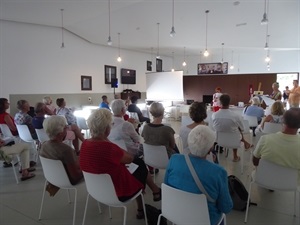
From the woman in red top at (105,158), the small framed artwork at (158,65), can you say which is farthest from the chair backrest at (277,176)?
the small framed artwork at (158,65)

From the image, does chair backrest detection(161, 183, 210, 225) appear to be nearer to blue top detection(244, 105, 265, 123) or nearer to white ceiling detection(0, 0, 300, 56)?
blue top detection(244, 105, 265, 123)

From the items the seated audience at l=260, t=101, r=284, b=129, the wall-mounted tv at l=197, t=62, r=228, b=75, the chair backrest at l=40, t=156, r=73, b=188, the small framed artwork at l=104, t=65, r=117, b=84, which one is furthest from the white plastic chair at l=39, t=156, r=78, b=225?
the wall-mounted tv at l=197, t=62, r=228, b=75

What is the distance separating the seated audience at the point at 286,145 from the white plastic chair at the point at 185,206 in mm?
979

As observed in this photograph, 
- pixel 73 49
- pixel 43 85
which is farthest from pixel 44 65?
pixel 73 49

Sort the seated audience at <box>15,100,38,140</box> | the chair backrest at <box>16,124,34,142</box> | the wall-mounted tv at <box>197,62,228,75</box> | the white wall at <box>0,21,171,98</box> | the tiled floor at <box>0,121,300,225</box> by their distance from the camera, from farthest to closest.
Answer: the wall-mounted tv at <box>197,62,228,75</box> → the white wall at <box>0,21,171,98</box> → the seated audience at <box>15,100,38,140</box> → the chair backrest at <box>16,124,34,142</box> → the tiled floor at <box>0,121,300,225</box>

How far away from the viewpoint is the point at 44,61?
8.05 meters

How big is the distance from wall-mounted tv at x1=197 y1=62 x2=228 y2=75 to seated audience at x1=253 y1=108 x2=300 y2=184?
12.6 m

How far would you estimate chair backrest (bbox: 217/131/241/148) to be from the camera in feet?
12.6

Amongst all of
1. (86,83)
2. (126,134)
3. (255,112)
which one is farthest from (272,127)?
(86,83)

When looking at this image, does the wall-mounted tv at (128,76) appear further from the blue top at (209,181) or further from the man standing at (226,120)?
the blue top at (209,181)

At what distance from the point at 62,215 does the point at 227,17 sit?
24.4 feet

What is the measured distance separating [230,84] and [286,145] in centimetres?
1254

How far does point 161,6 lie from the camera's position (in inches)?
271

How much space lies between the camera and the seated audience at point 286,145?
2203 mm
